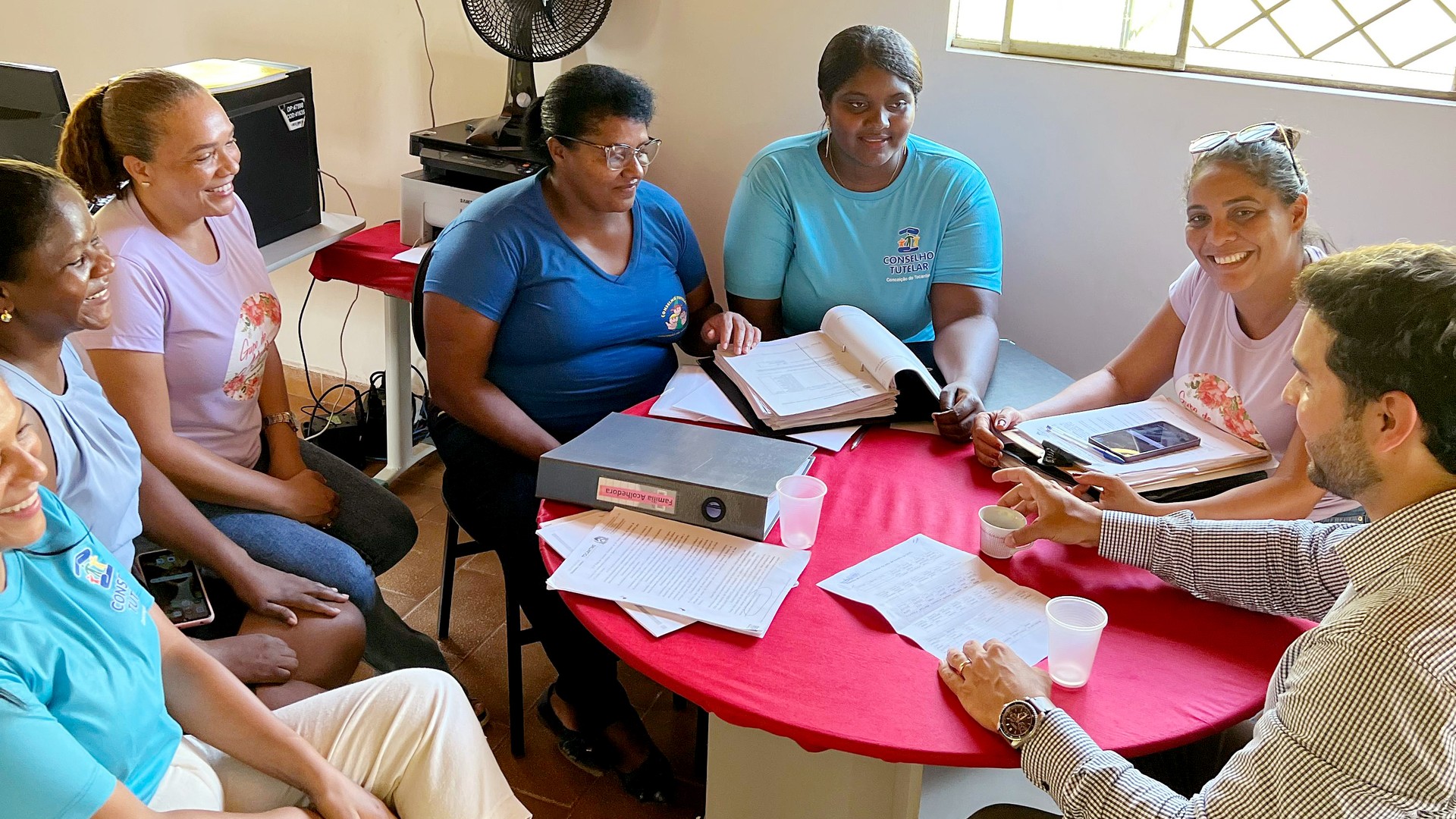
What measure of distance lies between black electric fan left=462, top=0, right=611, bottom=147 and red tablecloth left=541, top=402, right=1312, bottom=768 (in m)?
1.51

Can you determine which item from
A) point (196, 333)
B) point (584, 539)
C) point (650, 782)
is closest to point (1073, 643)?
point (584, 539)

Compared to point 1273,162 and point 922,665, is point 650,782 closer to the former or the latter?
point 922,665

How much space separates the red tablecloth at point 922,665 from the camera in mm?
1170

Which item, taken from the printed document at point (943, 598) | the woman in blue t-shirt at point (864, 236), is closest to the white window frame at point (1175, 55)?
the woman in blue t-shirt at point (864, 236)

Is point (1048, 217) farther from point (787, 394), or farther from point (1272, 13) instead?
point (787, 394)

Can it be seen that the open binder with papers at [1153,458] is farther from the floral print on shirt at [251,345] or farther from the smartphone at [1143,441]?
the floral print on shirt at [251,345]

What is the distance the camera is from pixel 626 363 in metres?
2.18

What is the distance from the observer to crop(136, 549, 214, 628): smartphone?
5.49ft

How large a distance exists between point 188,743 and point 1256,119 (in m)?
2.26

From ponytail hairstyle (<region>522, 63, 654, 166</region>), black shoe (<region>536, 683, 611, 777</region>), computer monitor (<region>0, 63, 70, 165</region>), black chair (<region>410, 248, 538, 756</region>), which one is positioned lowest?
black shoe (<region>536, 683, 611, 777</region>)

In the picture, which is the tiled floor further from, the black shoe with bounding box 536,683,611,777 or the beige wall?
the beige wall

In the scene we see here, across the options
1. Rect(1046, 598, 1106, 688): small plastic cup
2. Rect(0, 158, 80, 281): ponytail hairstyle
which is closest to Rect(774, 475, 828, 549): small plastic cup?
Rect(1046, 598, 1106, 688): small plastic cup

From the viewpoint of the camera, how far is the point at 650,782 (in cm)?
201

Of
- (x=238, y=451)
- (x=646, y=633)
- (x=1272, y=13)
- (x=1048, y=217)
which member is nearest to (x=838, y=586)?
(x=646, y=633)
